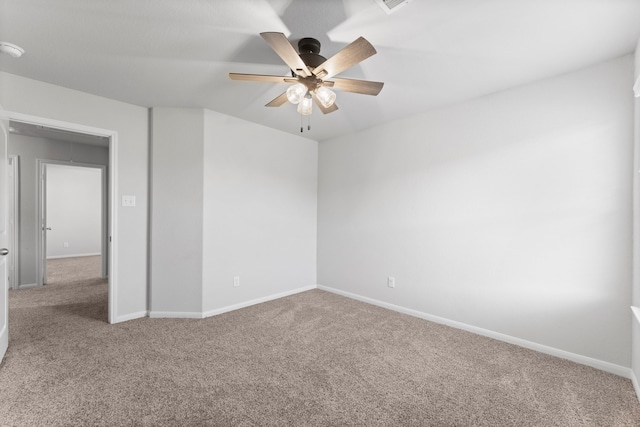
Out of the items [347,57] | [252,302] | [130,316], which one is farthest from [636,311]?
[130,316]

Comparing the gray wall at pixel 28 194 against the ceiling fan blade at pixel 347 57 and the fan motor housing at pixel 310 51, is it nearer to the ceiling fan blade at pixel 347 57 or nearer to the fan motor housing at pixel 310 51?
the fan motor housing at pixel 310 51

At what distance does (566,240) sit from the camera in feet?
7.93

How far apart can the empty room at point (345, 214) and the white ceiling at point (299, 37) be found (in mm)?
18

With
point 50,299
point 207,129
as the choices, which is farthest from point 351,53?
point 50,299

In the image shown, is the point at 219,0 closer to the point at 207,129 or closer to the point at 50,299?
the point at 207,129

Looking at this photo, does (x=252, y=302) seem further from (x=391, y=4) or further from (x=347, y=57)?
(x=391, y=4)

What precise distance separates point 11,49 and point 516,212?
4.24 metres

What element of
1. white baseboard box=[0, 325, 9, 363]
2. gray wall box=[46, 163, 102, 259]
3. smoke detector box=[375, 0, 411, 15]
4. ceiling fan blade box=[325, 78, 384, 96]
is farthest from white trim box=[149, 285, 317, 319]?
gray wall box=[46, 163, 102, 259]

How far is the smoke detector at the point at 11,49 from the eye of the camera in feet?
6.74

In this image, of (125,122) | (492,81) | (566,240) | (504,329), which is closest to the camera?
(566,240)


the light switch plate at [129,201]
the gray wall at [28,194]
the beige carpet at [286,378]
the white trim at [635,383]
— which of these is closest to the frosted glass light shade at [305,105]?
the beige carpet at [286,378]

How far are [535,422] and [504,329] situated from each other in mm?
1174

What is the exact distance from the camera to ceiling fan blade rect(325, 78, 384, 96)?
6.53ft

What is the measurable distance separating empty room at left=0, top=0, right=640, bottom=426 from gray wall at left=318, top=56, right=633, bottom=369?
2 cm
